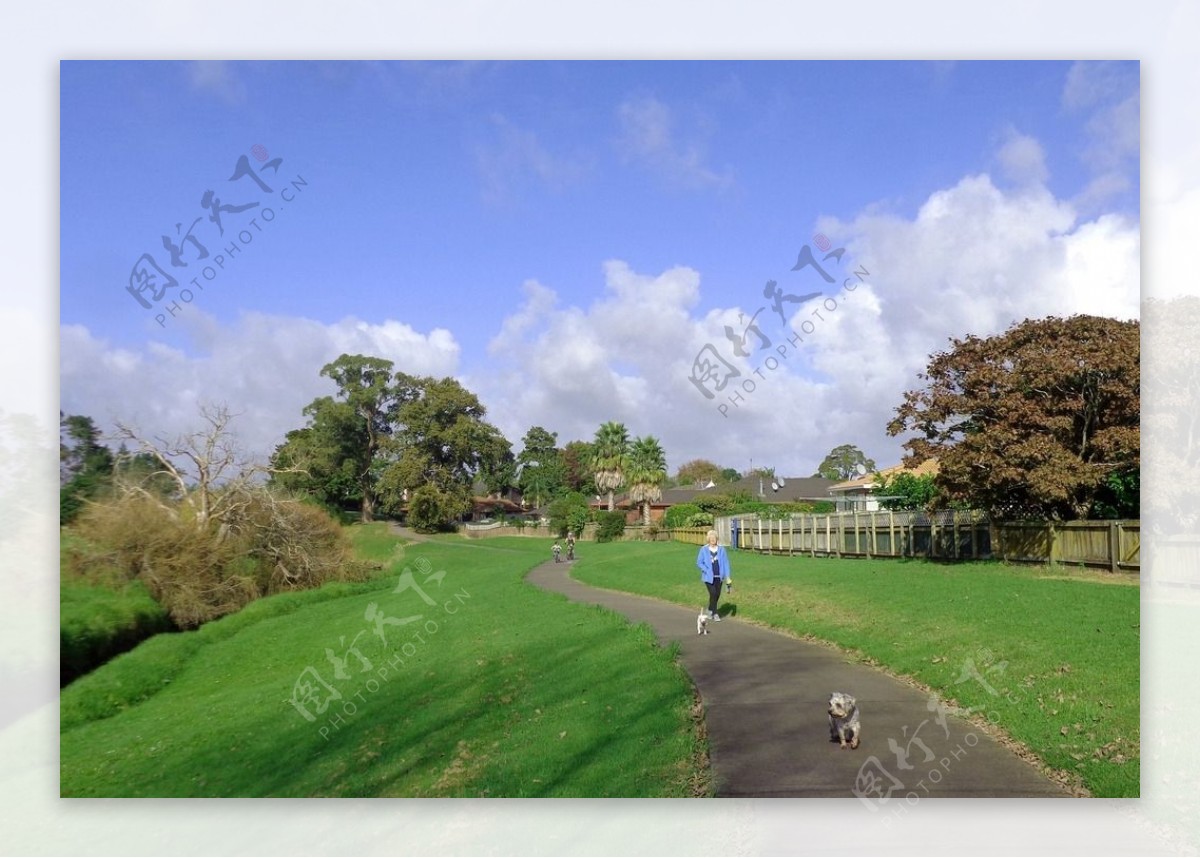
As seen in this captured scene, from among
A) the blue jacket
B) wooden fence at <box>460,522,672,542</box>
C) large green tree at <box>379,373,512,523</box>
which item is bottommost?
wooden fence at <box>460,522,672,542</box>

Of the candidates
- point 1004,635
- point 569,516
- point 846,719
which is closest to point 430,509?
point 569,516

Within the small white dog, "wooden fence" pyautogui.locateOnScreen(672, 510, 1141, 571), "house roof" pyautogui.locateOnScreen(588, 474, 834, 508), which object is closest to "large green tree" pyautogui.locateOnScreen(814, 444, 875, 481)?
"house roof" pyautogui.locateOnScreen(588, 474, 834, 508)

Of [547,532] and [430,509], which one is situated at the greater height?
[430,509]

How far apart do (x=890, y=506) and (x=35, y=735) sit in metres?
41.9

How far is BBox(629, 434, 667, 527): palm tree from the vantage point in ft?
221

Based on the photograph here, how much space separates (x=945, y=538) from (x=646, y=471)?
136 feet

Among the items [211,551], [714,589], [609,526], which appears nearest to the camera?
[714,589]

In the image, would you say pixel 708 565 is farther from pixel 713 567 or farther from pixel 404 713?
pixel 404 713

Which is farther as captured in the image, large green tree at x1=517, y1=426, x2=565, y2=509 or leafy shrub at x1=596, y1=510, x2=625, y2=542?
large green tree at x1=517, y1=426, x2=565, y2=509

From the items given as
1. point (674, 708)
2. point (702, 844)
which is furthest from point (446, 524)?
point (702, 844)

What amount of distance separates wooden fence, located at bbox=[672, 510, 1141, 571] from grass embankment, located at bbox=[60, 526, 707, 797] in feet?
36.0

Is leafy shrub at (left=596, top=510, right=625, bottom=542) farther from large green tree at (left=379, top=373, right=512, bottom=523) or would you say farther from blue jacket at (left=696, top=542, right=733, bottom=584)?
blue jacket at (left=696, top=542, right=733, bottom=584)

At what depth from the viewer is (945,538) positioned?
26484mm

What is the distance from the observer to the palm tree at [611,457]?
227ft
